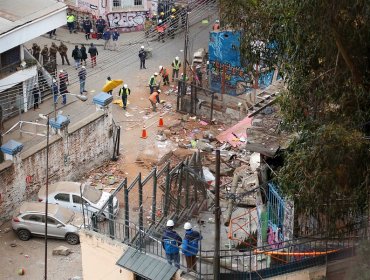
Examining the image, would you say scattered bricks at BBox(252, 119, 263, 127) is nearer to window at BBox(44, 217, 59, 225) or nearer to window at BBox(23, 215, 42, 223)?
window at BBox(44, 217, 59, 225)

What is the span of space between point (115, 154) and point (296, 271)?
41.8ft

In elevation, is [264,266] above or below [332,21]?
below

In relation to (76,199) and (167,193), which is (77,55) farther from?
(167,193)

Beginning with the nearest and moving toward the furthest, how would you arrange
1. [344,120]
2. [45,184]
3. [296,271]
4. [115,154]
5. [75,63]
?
[344,120] → [296,271] → [45,184] → [115,154] → [75,63]

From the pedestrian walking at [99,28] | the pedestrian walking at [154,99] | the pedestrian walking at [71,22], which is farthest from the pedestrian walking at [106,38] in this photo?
the pedestrian walking at [154,99]

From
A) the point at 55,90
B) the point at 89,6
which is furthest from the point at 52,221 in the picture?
the point at 89,6

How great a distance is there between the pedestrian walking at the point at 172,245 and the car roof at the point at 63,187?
7.94m

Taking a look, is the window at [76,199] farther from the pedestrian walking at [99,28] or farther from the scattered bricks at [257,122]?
the pedestrian walking at [99,28]

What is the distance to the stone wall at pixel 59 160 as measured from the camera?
24141 millimetres

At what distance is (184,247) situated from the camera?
16.6 m

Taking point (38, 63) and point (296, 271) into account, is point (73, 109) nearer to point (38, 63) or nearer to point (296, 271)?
point (38, 63)

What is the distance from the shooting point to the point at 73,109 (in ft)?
99.6

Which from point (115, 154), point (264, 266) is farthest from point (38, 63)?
point (264, 266)

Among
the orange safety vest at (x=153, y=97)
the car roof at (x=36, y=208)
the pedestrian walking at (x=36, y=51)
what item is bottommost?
the car roof at (x=36, y=208)
